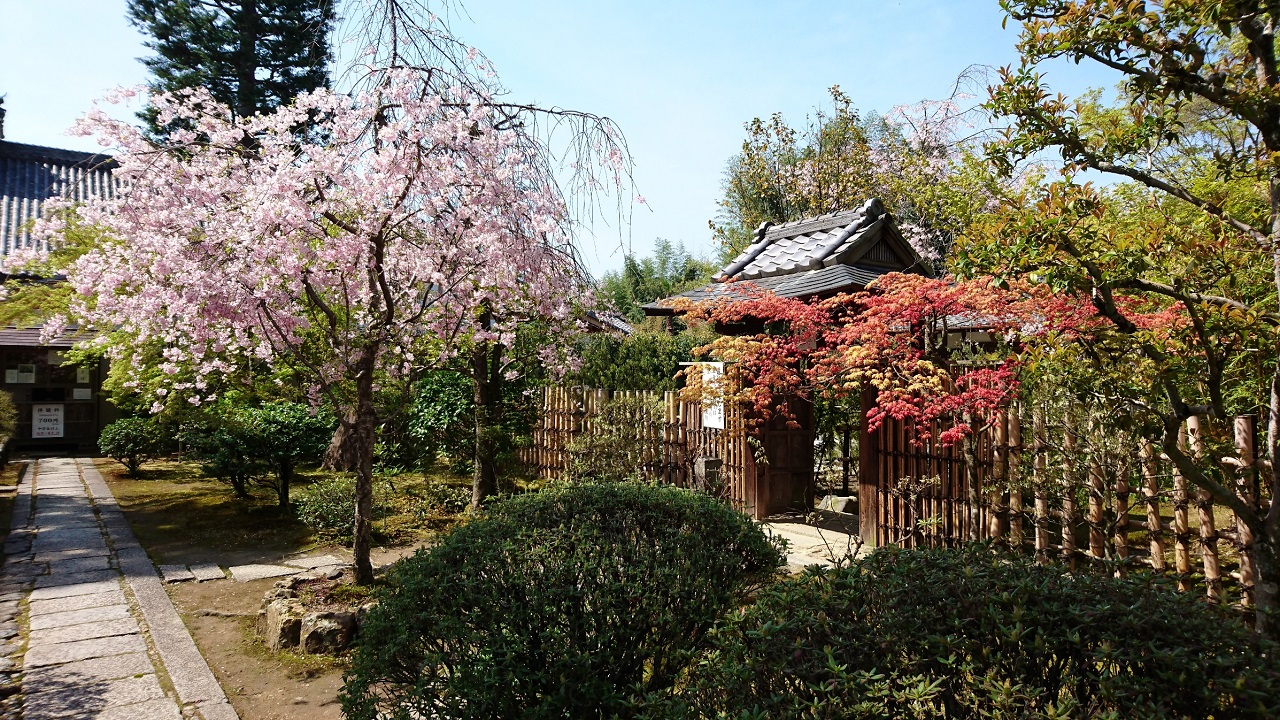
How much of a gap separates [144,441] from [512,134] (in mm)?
9195

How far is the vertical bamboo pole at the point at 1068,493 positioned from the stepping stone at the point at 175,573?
6827 millimetres

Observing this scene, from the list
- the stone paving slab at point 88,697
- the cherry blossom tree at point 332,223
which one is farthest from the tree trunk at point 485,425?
the stone paving slab at point 88,697

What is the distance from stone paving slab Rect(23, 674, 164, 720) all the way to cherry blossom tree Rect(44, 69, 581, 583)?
5.30 ft

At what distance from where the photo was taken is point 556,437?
10.1 metres

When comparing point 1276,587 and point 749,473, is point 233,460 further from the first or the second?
point 1276,587

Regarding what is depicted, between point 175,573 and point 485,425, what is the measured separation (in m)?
3.50

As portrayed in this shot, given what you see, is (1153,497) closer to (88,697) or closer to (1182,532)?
(1182,532)

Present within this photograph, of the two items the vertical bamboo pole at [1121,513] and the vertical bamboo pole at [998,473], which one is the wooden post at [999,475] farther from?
the vertical bamboo pole at [1121,513]

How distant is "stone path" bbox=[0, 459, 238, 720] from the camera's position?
389 cm

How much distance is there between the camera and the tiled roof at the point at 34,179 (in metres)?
16.8

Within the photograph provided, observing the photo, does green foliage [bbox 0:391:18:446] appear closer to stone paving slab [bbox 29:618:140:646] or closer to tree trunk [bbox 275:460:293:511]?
tree trunk [bbox 275:460:293:511]

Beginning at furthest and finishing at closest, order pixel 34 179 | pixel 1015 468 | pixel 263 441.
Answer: pixel 34 179, pixel 263 441, pixel 1015 468

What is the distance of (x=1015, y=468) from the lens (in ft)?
16.8

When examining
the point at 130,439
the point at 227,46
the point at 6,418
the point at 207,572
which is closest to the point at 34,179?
the point at 227,46
